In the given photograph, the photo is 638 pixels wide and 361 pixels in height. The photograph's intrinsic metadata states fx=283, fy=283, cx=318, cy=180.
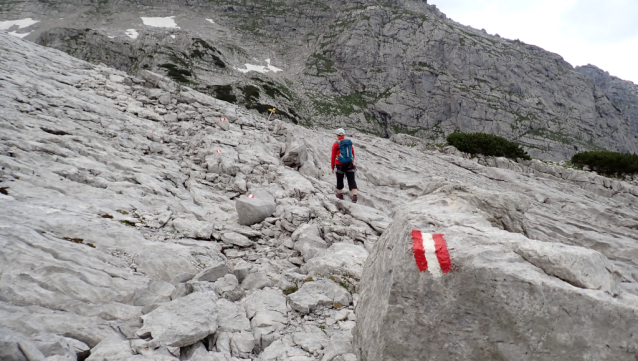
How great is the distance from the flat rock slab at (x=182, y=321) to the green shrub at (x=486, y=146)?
137 feet

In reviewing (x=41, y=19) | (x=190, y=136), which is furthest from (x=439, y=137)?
(x=41, y=19)

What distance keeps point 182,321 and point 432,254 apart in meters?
3.81

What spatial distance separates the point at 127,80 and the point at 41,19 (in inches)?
6896

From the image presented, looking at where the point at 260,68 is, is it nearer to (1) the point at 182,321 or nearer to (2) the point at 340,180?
(2) the point at 340,180

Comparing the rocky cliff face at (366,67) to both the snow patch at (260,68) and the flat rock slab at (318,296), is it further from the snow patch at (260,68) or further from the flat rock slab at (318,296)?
the flat rock slab at (318,296)

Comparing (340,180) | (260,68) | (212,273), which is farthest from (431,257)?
(260,68)

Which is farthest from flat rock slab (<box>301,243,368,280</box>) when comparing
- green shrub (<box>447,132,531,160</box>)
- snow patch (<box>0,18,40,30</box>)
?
snow patch (<box>0,18,40,30</box>)

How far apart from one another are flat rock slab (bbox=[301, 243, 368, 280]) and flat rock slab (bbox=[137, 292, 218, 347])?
8.38 feet

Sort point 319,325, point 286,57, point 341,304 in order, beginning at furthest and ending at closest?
point 286,57 → point 341,304 → point 319,325

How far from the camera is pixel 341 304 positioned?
5.53 metres

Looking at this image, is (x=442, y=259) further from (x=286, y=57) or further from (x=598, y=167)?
(x=286, y=57)

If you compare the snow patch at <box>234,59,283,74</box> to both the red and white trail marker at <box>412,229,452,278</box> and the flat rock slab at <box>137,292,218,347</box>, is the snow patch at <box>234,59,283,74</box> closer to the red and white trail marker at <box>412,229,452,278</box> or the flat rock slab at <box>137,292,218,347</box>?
the flat rock slab at <box>137,292,218,347</box>

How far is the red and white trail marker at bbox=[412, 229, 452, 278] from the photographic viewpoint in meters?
3.55

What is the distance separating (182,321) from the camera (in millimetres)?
4324
